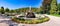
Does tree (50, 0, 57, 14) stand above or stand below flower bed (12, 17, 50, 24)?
above

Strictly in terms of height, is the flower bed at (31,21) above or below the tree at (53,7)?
below

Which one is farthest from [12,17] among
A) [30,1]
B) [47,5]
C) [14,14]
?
[47,5]

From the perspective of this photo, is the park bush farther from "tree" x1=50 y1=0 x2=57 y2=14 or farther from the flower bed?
"tree" x1=50 y1=0 x2=57 y2=14

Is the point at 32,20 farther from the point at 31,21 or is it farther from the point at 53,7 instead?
the point at 53,7

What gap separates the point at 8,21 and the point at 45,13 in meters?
0.95

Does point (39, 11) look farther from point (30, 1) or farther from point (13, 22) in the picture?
point (13, 22)

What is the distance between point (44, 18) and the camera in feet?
15.8

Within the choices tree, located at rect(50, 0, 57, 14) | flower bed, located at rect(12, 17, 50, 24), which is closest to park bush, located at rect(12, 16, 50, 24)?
flower bed, located at rect(12, 17, 50, 24)

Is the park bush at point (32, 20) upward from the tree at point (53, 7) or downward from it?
downward

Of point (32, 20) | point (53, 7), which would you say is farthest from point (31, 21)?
point (53, 7)

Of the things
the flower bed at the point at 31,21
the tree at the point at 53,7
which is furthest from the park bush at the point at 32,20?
the tree at the point at 53,7

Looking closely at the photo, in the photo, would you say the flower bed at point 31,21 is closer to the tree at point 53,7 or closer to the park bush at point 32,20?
the park bush at point 32,20

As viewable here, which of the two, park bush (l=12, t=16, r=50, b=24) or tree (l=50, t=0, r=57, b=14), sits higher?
tree (l=50, t=0, r=57, b=14)

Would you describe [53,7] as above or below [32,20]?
above
